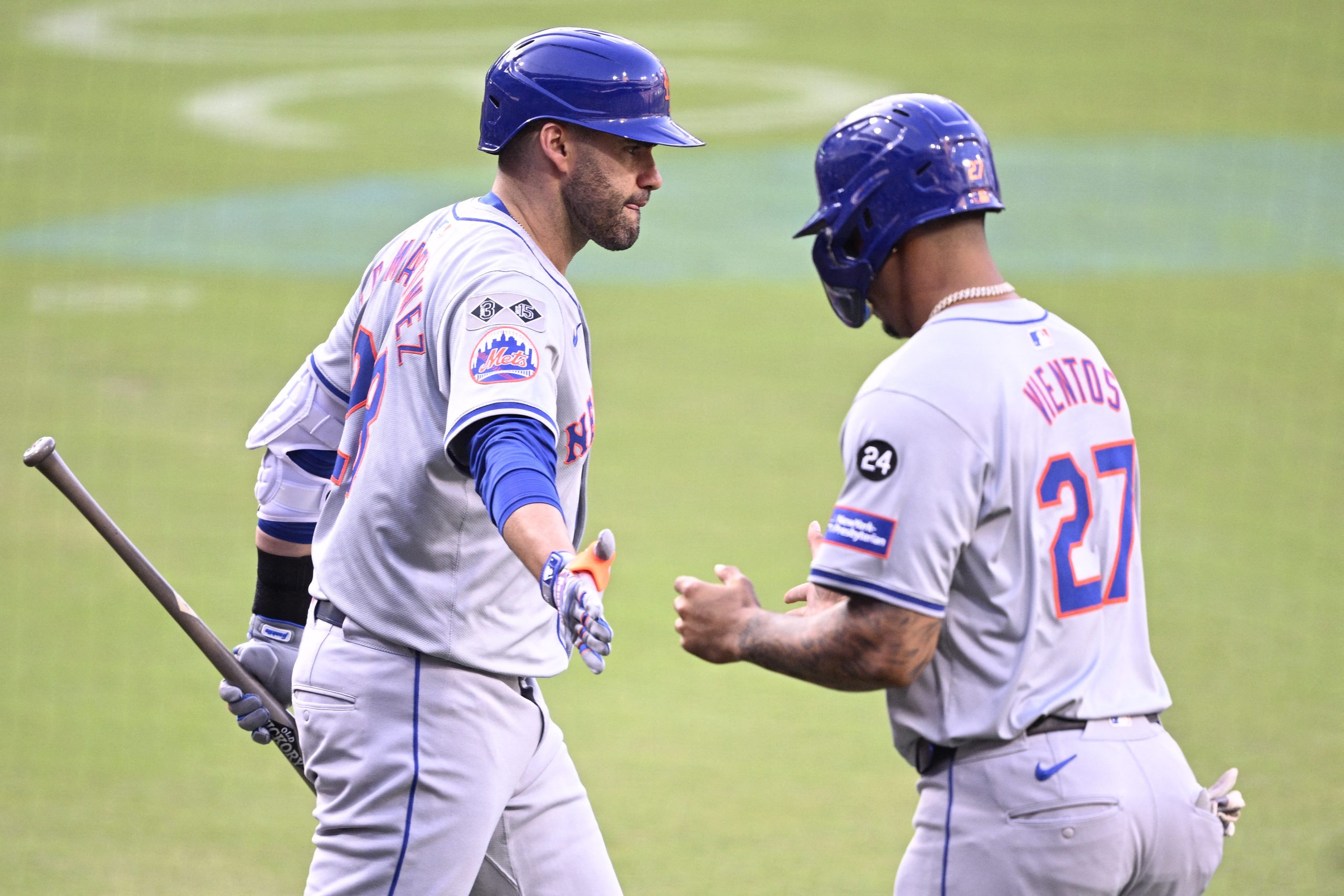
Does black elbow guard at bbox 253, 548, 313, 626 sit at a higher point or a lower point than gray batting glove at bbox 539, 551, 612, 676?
lower

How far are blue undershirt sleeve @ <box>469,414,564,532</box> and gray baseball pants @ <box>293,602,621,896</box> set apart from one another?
0.57 m

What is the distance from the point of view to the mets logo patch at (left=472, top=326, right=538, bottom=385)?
295 cm

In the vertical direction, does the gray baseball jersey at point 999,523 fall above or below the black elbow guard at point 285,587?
above

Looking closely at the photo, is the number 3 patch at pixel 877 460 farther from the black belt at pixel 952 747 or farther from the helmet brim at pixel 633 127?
the helmet brim at pixel 633 127

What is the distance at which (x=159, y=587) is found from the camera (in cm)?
371

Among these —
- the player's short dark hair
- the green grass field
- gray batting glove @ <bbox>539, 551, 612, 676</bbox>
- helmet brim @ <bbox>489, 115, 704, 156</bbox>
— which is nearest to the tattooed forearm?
gray batting glove @ <bbox>539, 551, 612, 676</bbox>

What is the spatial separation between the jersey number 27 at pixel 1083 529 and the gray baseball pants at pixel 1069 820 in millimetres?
222

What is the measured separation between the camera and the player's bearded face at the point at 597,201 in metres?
3.45

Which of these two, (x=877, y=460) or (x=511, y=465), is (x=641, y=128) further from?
(x=877, y=460)

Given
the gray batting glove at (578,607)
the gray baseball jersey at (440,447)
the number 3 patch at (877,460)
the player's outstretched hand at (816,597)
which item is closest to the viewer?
the gray batting glove at (578,607)

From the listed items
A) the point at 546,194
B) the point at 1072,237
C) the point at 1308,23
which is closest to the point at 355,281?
the point at 1072,237

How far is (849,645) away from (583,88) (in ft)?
4.54

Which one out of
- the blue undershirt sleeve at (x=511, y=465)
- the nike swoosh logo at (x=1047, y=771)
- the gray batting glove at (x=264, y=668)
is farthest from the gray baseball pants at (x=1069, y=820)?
the gray batting glove at (x=264, y=668)

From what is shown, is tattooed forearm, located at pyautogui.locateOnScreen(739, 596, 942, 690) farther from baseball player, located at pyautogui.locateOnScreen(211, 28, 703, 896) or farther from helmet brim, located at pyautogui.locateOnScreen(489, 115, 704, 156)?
helmet brim, located at pyautogui.locateOnScreen(489, 115, 704, 156)
